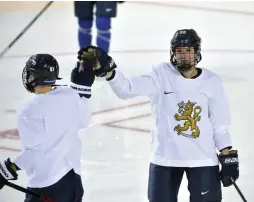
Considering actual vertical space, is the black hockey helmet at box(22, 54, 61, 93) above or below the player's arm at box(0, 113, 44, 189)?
above

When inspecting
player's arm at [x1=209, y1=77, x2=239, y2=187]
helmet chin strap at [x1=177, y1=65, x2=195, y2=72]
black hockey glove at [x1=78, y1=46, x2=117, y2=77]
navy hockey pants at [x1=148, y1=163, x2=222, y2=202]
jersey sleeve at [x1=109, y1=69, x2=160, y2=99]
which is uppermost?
black hockey glove at [x1=78, y1=46, x2=117, y2=77]

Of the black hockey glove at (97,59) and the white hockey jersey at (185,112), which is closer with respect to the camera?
the black hockey glove at (97,59)

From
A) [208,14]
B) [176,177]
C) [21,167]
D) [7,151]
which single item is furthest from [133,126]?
[208,14]

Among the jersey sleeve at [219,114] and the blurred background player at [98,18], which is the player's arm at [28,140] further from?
the blurred background player at [98,18]

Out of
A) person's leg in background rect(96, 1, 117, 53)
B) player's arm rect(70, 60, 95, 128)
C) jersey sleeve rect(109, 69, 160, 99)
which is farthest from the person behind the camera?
person's leg in background rect(96, 1, 117, 53)

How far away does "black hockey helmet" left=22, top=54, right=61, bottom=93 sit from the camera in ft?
8.15

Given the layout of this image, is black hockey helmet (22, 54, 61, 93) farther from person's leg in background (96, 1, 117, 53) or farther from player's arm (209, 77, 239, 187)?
person's leg in background (96, 1, 117, 53)

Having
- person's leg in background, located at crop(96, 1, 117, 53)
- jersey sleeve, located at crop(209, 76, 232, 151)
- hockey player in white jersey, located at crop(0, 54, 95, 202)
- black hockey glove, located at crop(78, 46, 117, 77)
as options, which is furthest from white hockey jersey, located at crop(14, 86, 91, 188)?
person's leg in background, located at crop(96, 1, 117, 53)

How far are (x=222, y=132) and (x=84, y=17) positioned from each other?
3510mm

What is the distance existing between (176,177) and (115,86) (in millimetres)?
398

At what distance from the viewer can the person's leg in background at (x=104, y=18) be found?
19.5 feet

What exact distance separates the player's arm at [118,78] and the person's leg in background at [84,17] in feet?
11.0

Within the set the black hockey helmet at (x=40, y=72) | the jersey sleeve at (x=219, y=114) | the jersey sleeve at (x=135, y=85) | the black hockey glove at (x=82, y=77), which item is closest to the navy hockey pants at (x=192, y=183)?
the jersey sleeve at (x=219, y=114)

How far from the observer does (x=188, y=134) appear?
106 inches
